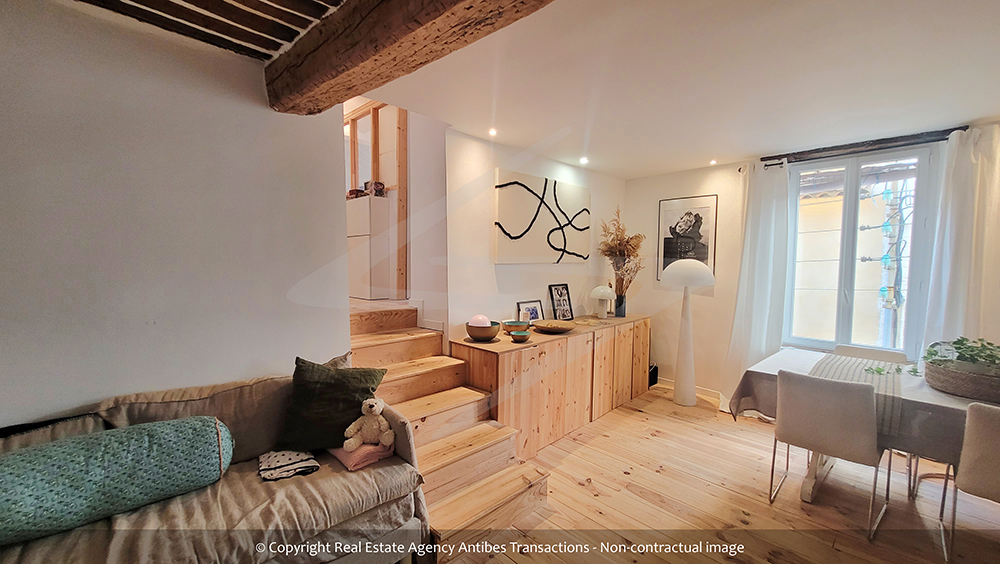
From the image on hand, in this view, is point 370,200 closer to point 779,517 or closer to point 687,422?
point 687,422

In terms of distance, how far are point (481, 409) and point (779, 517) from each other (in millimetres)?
1765

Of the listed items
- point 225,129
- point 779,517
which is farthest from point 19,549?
point 779,517

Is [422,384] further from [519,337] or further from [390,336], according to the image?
[519,337]

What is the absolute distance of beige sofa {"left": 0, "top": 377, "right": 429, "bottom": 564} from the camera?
112cm

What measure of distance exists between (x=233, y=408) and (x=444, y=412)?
3.46 feet

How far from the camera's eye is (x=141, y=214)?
5.13 ft

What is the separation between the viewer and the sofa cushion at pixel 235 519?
1095 mm

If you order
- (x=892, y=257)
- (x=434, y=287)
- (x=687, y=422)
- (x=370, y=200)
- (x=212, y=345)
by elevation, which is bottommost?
(x=687, y=422)

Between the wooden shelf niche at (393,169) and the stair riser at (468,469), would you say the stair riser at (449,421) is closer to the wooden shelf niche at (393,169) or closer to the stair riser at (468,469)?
the stair riser at (468,469)

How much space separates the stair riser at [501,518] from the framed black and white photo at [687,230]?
9.51ft

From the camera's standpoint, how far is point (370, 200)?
11.3 ft

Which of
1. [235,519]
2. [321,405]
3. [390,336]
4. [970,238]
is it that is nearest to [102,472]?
[235,519]

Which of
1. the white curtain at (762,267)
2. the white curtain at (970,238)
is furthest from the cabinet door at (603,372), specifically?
the white curtain at (970,238)

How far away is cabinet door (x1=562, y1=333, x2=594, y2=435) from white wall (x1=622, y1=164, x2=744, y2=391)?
1404 mm
